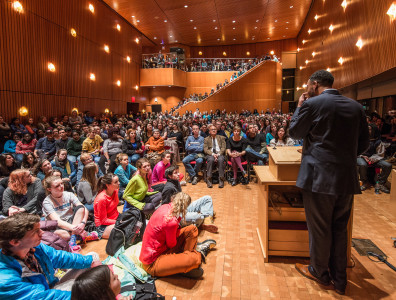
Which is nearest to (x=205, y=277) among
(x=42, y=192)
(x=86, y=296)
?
(x=86, y=296)

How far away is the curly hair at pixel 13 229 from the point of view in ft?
5.08

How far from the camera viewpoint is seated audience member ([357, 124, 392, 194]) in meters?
5.05

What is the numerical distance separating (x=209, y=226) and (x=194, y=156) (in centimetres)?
276

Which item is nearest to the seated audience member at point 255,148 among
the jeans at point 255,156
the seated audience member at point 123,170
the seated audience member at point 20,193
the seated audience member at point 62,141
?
the jeans at point 255,156

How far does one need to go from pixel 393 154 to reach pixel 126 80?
558 inches

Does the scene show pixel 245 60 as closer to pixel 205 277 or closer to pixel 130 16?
pixel 130 16

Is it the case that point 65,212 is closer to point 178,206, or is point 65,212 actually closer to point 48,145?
point 178,206

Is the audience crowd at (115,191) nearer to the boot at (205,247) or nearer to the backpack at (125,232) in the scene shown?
the boot at (205,247)

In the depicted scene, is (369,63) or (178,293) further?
(369,63)

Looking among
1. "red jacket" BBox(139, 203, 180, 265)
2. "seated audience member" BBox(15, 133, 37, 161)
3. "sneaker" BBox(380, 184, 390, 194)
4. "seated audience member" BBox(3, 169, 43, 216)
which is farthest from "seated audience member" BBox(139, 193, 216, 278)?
"seated audience member" BBox(15, 133, 37, 161)

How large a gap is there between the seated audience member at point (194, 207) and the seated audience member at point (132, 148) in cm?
290

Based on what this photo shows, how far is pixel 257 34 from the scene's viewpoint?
20625 millimetres

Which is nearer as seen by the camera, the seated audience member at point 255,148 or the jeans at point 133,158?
the seated audience member at point 255,148

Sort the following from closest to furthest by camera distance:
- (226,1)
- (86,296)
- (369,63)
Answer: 1. (86,296)
2. (369,63)
3. (226,1)
